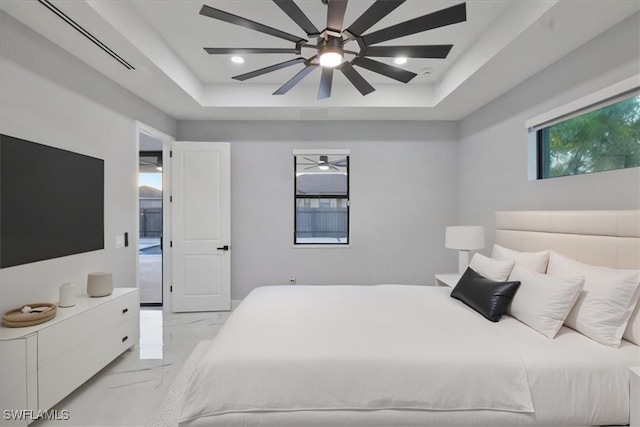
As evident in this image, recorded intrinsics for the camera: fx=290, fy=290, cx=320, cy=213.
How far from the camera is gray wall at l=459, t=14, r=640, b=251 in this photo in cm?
200

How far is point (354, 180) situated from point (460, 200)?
1.58 m

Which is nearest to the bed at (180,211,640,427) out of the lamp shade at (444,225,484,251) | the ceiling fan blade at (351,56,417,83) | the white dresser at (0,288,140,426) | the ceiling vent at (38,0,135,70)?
the white dresser at (0,288,140,426)

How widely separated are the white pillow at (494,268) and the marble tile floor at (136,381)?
277cm

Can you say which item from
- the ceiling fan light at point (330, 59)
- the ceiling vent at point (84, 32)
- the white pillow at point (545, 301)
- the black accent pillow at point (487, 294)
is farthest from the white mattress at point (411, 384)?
the ceiling vent at point (84, 32)

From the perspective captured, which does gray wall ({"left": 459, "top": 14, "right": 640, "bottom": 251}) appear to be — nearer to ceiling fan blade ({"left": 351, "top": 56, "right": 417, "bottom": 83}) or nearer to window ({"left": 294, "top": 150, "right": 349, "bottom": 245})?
ceiling fan blade ({"left": 351, "top": 56, "right": 417, "bottom": 83})

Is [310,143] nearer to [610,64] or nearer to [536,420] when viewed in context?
[610,64]

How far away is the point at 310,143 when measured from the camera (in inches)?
169

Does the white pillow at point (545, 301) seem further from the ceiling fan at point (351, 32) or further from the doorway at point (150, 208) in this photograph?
the doorway at point (150, 208)

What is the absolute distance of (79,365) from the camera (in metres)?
2.13

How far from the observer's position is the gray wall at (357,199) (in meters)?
4.29

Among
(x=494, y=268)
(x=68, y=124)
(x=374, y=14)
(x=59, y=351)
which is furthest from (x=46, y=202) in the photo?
→ (x=494, y=268)

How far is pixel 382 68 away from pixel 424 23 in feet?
1.90

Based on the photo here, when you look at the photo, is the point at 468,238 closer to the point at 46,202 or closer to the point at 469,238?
the point at 469,238

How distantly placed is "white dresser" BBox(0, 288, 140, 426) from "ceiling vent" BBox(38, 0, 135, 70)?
205cm
